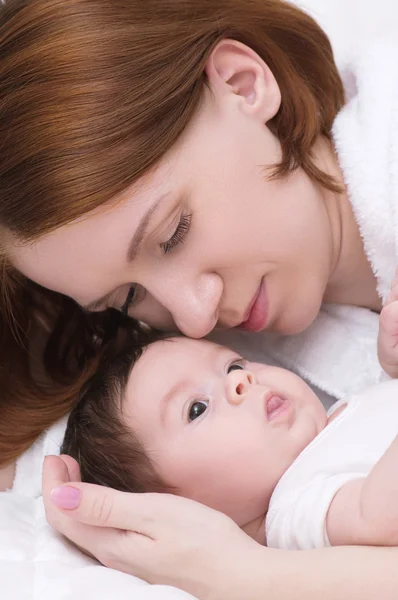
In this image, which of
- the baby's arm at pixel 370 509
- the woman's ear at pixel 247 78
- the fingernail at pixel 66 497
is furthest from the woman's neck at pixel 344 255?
the fingernail at pixel 66 497

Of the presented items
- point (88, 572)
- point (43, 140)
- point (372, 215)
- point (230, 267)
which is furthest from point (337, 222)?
point (88, 572)

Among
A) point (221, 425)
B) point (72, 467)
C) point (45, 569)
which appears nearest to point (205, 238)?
point (221, 425)

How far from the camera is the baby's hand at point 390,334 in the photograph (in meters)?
1.23

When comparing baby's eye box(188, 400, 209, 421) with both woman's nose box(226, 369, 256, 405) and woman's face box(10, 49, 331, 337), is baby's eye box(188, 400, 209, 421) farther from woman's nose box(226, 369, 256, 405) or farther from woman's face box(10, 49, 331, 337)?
woman's face box(10, 49, 331, 337)

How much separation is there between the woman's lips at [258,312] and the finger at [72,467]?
0.41m

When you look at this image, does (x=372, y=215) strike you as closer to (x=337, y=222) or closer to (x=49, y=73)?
(x=337, y=222)

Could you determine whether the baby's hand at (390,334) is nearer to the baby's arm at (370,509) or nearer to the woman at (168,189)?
the woman at (168,189)

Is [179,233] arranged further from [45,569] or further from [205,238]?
[45,569]

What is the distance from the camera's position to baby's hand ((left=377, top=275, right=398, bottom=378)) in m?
1.23

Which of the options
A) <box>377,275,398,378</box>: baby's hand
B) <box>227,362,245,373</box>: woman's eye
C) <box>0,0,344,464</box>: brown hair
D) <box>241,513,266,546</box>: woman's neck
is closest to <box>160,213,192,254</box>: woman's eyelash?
<box>0,0,344,464</box>: brown hair

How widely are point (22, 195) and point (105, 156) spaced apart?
14 cm

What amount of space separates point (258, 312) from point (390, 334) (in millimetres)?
252

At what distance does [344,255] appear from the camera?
1.54 m

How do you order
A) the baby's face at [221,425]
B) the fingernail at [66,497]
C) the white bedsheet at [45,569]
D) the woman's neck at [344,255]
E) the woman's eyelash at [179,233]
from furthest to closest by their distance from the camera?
the woman's neck at [344,255] < the woman's eyelash at [179,233] < the baby's face at [221,425] < the fingernail at [66,497] < the white bedsheet at [45,569]
